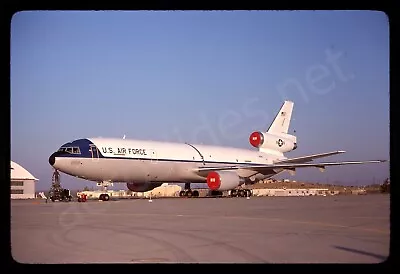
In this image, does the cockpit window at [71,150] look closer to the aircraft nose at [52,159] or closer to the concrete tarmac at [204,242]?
the aircraft nose at [52,159]

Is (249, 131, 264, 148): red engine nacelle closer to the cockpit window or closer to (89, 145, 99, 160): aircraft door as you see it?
(89, 145, 99, 160): aircraft door

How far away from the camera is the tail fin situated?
137 feet

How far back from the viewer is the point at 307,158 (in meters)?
36.7

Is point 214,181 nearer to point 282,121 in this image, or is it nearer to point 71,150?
point 71,150

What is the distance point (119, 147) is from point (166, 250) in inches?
813

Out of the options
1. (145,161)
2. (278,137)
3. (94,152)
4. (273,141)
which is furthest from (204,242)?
(278,137)

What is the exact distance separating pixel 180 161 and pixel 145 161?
3.18 meters

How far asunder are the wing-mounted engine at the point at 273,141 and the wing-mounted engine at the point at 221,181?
7093mm

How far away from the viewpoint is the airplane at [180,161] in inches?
1082
